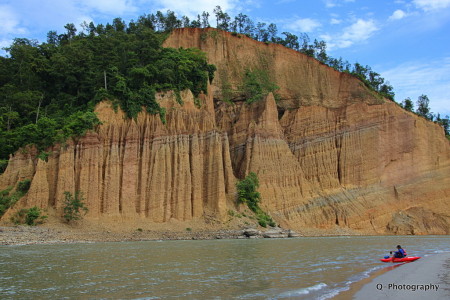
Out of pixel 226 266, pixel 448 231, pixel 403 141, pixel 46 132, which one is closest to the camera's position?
pixel 226 266

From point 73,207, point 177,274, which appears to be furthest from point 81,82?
Result: point 177,274

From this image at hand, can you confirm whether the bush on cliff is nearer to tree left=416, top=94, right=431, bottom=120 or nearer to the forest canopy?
the forest canopy

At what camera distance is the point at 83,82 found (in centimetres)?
4669

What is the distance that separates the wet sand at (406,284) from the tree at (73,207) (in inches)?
1004

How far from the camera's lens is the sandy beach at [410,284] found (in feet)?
40.2

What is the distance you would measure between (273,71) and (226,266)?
A: 47616 millimetres

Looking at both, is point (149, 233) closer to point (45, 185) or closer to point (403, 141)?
point (45, 185)

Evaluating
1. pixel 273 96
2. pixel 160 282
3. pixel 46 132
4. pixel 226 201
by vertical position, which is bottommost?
pixel 160 282

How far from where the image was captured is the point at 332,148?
58.4 metres

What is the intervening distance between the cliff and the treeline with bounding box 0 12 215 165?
5.41 feet

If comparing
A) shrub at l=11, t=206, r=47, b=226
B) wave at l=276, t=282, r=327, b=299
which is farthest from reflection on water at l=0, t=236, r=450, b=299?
shrub at l=11, t=206, r=47, b=226

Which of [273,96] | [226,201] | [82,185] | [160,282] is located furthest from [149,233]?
[273,96]

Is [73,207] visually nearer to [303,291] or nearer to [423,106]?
[303,291]

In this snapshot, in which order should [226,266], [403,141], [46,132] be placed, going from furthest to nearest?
1. [403,141]
2. [46,132]
3. [226,266]
